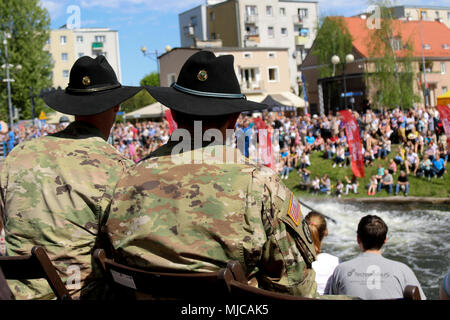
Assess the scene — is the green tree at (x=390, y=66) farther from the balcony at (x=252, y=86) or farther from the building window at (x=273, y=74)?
the building window at (x=273, y=74)

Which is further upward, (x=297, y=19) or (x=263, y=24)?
(x=297, y=19)

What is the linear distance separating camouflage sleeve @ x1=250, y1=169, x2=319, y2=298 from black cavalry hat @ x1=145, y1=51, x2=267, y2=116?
457 millimetres

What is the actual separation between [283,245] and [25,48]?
181ft

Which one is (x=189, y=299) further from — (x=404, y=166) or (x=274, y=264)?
(x=404, y=166)

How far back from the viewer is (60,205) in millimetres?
3021

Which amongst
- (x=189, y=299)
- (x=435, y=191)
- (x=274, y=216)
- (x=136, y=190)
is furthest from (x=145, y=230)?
(x=435, y=191)

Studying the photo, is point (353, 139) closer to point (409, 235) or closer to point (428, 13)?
point (409, 235)

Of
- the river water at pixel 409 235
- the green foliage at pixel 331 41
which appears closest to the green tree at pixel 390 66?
the green foliage at pixel 331 41

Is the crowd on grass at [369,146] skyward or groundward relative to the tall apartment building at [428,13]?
groundward

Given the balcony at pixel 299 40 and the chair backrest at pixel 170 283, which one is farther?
the balcony at pixel 299 40

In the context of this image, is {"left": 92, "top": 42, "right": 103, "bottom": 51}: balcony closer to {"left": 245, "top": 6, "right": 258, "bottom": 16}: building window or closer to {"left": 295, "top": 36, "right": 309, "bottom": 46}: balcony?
{"left": 245, "top": 6, "right": 258, "bottom": 16}: building window

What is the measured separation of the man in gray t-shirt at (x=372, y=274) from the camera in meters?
3.82

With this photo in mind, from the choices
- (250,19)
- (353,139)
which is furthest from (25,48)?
(353,139)

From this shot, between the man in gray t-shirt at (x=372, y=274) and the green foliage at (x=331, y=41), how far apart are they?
50.5 m
